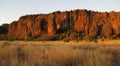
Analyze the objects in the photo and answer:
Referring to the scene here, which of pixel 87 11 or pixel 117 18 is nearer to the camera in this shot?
pixel 117 18

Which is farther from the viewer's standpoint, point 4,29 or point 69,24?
point 4,29

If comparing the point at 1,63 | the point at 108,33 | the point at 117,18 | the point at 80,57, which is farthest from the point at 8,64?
the point at 117,18

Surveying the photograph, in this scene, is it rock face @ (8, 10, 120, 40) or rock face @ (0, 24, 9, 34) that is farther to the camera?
rock face @ (0, 24, 9, 34)

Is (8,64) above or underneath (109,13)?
underneath

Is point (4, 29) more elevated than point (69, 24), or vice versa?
point (69, 24)

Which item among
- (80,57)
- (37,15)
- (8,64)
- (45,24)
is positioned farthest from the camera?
(37,15)

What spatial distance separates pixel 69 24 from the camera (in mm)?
90125

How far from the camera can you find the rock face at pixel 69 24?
7900 centimetres

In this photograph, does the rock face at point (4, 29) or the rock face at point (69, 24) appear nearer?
the rock face at point (69, 24)

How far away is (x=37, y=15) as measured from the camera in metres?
103

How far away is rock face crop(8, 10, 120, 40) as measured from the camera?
79000 mm

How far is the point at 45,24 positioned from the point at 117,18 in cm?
2805

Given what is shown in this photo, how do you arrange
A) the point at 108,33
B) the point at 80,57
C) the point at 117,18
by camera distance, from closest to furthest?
the point at 80,57
the point at 108,33
the point at 117,18

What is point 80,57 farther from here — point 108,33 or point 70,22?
point 70,22
